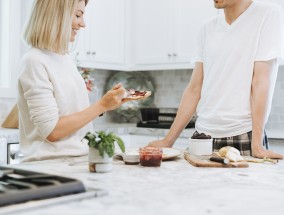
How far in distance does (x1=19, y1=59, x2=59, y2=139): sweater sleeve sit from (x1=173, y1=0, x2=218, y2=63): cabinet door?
2441 mm

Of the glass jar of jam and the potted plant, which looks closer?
the potted plant

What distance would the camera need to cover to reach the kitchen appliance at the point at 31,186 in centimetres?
98

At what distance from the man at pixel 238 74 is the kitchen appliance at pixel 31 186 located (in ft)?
3.70

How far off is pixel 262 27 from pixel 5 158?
1.91 m

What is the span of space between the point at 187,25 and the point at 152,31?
0.40 metres

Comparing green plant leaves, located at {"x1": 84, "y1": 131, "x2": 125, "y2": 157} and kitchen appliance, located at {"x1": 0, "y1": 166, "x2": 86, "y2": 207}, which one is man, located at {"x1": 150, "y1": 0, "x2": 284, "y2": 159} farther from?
kitchen appliance, located at {"x1": 0, "y1": 166, "x2": 86, "y2": 207}

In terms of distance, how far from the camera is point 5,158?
3.08 m

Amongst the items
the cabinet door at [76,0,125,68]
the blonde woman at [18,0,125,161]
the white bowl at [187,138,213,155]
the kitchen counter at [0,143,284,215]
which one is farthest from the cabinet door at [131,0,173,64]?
the kitchen counter at [0,143,284,215]

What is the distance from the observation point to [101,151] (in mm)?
1455

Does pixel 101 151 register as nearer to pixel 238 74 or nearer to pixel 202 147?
pixel 202 147

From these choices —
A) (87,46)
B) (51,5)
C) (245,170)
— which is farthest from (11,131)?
(245,170)

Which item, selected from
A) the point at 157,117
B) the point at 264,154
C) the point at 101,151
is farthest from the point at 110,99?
the point at 157,117

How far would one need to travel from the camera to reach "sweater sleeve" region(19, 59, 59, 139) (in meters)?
1.77

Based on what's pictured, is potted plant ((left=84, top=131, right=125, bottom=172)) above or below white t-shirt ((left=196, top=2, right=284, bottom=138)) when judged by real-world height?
below
